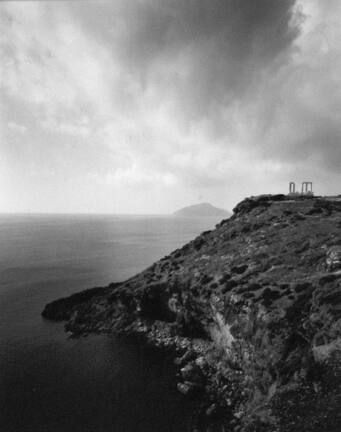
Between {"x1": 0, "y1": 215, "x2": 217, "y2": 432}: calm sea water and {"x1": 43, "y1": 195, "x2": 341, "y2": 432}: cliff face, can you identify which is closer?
{"x1": 43, "y1": 195, "x2": 341, "y2": 432}: cliff face

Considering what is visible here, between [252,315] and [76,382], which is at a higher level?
[252,315]

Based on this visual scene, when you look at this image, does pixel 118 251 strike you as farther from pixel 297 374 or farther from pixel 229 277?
pixel 297 374

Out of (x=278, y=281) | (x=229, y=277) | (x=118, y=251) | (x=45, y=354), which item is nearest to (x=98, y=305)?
(x=45, y=354)

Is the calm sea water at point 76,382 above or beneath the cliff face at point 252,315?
beneath

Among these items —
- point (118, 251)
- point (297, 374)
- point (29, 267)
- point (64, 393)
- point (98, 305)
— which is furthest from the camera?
point (118, 251)

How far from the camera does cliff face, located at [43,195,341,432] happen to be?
2808cm

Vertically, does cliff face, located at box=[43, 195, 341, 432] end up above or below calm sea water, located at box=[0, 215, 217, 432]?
above

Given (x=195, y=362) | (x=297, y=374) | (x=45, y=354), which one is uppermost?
(x=297, y=374)

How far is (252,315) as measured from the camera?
40.6 meters

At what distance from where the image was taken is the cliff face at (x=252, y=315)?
2808cm

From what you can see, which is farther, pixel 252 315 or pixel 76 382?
pixel 76 382

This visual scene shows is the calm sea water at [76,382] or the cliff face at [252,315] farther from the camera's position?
the calm sea water at [76,382]

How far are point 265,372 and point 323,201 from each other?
60328 millimetres

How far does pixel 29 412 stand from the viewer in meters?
36.7
